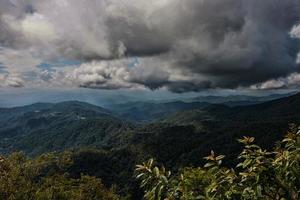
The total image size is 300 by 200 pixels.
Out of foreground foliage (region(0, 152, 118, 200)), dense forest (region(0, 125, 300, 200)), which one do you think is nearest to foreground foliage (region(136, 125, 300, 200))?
dense forest (region(0, 125, 300, 200))

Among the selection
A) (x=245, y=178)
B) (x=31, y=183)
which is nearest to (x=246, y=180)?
(x=245, y=178)

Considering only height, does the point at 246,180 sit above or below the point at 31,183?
above

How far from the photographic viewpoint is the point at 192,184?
930cm

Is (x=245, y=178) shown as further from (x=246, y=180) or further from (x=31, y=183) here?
(x=31, y=183)

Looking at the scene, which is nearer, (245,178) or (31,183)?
(245,178)

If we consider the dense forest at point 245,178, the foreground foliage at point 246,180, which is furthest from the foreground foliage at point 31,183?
the foreground foliage at point 246,180

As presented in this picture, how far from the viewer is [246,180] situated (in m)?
8.26

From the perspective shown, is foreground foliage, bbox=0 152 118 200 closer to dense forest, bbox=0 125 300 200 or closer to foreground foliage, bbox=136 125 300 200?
dense forest, bbox=0 125 300 200

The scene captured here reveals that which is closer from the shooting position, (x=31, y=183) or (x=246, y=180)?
Answer: (x=246, y=180)

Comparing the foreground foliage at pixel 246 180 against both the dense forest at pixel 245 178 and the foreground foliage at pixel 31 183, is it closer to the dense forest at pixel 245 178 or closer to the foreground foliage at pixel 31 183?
the dense forest at pixel 245 178

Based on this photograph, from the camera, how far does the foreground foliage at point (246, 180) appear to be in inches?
317

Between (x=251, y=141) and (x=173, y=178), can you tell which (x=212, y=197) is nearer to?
(x=173, y=178)

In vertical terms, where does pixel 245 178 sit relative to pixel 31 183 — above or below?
above

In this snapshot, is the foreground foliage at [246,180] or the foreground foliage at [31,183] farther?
the foreground foliage at [31,183]
